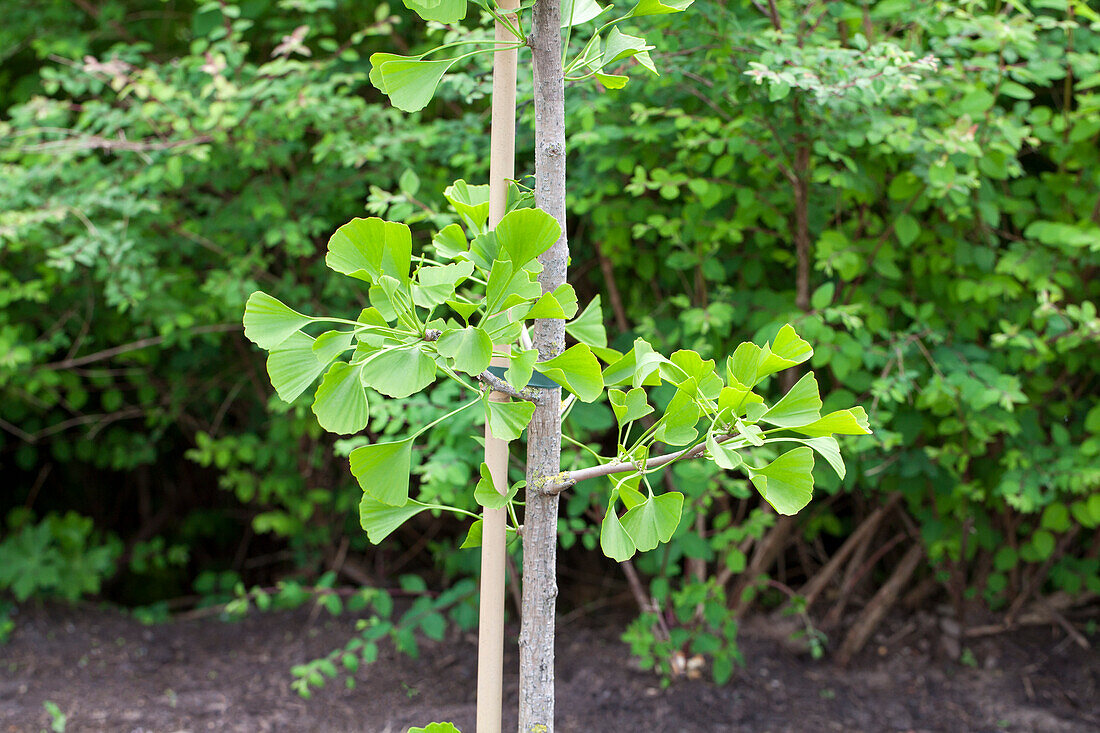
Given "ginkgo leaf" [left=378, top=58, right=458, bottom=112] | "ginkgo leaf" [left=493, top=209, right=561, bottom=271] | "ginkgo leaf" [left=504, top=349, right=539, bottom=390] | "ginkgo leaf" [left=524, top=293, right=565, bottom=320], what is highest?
"ginkgo leaf" [left=378, top=58, right=458, bottom=112]

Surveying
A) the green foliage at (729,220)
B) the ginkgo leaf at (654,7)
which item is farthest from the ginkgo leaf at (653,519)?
the green foliage at (729,220)

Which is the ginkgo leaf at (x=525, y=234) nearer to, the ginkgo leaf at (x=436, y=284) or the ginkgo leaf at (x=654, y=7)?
the ginkgo leaf at (x=436, y=284)

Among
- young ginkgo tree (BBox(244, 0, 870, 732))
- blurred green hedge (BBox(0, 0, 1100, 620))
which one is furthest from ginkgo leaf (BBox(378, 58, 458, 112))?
blurred green hedge (BBox(0, 0, 1100, 620))

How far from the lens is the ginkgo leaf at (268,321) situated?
2.34 ft

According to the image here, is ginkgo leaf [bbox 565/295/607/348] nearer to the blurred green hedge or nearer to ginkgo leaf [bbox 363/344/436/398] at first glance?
ginkgo leaf [bbox 363/344/436/398]

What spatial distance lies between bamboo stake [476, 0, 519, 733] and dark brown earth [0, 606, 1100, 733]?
911 millimetres

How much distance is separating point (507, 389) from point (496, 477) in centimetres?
14

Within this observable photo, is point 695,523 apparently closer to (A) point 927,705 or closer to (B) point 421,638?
(A) point 927,705

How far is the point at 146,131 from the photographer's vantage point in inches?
81.9

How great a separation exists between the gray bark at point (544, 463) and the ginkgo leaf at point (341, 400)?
204mm

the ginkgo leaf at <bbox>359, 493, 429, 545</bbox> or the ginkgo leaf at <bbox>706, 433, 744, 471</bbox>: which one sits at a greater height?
the ginkgo leaf at <bbox>706, 433, 744, 471</bbox>

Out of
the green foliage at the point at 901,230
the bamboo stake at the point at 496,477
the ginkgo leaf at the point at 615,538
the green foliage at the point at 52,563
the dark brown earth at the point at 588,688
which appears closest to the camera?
the ginkgo leaf at the point at 615,538

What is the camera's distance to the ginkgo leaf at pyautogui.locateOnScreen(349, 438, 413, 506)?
2.47 feet

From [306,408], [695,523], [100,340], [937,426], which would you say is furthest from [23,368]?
[937,426]
